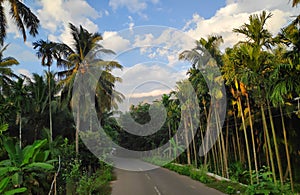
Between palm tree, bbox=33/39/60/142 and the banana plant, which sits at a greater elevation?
palm tree, bbox=33/39/60/142

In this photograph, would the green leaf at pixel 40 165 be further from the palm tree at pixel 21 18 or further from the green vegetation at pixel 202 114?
the palm tree at pixel 21 18

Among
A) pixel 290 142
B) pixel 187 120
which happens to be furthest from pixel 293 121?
pixel 187 120

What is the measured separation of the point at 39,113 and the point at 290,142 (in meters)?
23.7

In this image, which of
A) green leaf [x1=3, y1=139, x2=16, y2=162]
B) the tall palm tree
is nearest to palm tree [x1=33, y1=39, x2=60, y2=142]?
the tall palm tree

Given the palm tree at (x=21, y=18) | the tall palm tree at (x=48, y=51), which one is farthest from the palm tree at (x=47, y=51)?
the palm tree at (x=21, y=18)

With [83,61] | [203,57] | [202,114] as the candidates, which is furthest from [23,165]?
[202,114]

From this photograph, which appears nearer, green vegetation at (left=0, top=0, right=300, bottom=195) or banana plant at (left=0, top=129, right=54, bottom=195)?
banana plant at (left=0, top=129, right=54, bottom=195)

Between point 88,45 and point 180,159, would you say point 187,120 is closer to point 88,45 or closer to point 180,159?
point 180,159

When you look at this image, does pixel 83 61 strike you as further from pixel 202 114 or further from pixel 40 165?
pixel 40 165

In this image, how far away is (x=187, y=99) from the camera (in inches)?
855

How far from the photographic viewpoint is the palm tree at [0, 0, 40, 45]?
10086 millimetres

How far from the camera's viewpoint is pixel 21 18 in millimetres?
10867

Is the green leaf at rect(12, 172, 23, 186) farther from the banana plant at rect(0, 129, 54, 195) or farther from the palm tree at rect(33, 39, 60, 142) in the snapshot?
the palm tree at rect(33, 39, 60, 142)

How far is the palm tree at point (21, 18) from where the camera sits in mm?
10086
